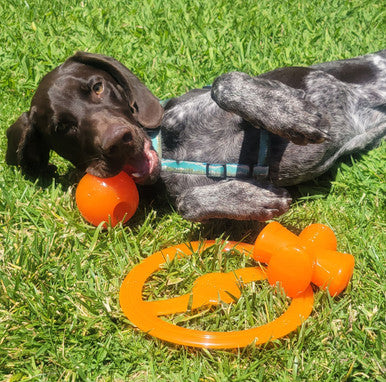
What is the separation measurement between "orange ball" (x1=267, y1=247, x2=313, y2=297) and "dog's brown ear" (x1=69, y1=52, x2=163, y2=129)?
1.36 metres

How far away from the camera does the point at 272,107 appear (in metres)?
3.10

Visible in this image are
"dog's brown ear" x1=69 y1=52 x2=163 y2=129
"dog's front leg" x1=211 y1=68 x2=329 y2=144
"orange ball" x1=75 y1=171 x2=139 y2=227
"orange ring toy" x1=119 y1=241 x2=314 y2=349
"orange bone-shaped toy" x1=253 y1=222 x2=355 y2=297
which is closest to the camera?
"orange ring toy" x1=119 y1=241 x2=314 y2=349

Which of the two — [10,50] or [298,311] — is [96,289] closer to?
[298,311]

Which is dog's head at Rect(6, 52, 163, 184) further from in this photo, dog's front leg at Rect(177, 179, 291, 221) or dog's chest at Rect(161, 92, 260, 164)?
dog's front leg at Rect(177, 179, 291, 221)

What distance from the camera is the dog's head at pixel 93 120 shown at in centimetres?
331

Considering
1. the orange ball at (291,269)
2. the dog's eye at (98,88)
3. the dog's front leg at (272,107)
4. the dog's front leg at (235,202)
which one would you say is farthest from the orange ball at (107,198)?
the orange ball at (291,269)

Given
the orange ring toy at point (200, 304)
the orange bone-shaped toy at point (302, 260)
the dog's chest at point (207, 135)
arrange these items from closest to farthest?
the orange ring toy at point (200, 304) < the orange bone-shaped toy at point (302, 260) < the dog's chest at point (207, 135)

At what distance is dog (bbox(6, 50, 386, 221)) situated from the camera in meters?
3.22

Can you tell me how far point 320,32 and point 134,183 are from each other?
2991 mm

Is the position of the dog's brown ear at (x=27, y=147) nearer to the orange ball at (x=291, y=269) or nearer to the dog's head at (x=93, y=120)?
the dog's head at (x=93, y=120)

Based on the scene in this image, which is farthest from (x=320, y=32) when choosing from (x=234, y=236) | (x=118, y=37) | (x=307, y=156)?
(x=234, y=236)

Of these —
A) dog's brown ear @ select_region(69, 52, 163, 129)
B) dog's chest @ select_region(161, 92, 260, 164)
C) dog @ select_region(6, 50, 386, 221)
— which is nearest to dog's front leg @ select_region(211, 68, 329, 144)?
dog @ select_region(6, 50, 386, 221)

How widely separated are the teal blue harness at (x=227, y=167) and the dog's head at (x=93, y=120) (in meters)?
0.12

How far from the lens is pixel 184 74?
499cm
